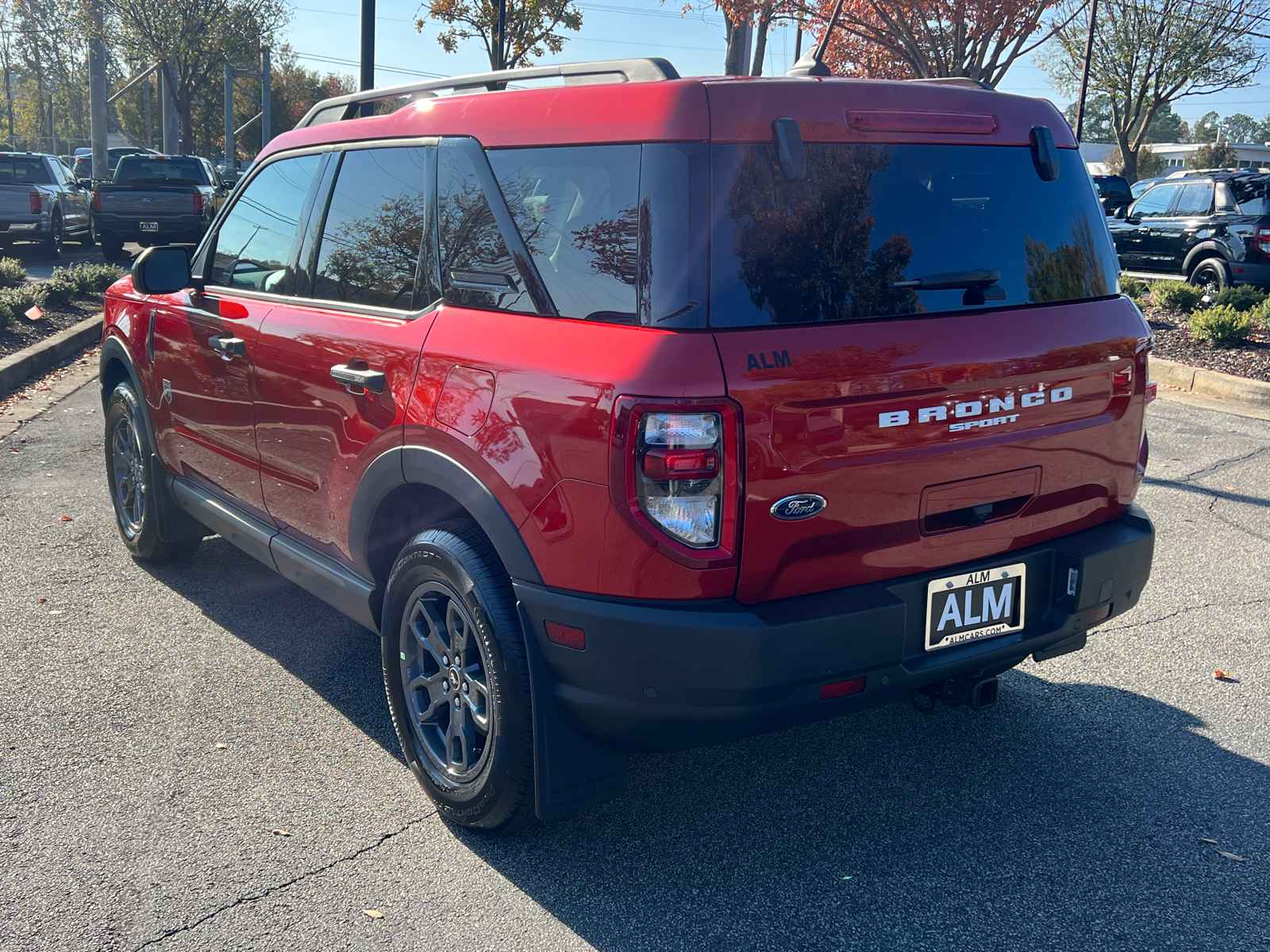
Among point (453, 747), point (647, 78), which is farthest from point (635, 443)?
point (453, 747)

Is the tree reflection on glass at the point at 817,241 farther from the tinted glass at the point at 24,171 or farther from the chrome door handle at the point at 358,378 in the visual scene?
the tinted glass at the point at 24,171

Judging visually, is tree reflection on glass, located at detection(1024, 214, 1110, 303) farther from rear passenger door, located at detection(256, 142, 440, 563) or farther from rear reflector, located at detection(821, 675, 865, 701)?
rear passenger door, located at detection(256, 142, 440, 563)

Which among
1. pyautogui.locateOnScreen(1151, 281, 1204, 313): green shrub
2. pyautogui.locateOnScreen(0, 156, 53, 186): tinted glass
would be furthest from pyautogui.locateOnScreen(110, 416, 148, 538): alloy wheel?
pyautogui.locateOnScreen(0, 156, 53, 186): tinted glass

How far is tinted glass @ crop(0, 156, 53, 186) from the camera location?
19.2 metres

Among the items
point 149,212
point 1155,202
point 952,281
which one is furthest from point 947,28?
point 952,281

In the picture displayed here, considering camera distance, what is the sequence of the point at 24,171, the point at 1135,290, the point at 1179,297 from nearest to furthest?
the point at 1179,297 → the point at 1135,290 → the point at 24,171

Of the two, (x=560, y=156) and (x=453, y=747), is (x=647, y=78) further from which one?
(x=453, y=747)

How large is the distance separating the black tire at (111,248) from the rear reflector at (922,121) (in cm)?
1926

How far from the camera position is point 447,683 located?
3.06m

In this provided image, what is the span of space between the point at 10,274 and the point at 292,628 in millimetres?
11538

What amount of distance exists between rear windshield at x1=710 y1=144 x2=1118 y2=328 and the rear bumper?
667 mm

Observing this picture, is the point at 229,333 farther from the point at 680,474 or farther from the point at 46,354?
the point at 46,354

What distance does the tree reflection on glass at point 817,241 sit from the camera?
2.46 m

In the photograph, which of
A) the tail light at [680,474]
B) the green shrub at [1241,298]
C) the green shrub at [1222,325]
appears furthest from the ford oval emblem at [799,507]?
the green shrub at [1241,298]
